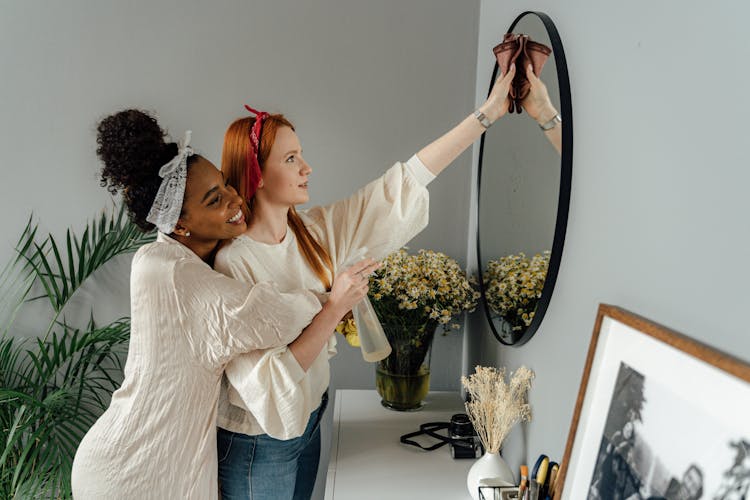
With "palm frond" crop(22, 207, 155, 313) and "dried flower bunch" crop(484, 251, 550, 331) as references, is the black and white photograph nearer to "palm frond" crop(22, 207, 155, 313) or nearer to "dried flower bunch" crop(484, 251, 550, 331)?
"dried flower bunch" crop(484, 251, 550, 331)

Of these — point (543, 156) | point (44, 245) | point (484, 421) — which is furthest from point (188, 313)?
point (44, 245)

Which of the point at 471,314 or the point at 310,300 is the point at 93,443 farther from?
the point at 471,314

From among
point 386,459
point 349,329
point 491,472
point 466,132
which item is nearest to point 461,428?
point 386,459

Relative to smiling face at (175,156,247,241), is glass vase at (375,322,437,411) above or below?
below

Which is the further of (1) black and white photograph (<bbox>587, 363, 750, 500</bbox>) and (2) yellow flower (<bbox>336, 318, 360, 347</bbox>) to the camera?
(2) yellow flower (<bbox>336, 318, 360, 347</bbox>)

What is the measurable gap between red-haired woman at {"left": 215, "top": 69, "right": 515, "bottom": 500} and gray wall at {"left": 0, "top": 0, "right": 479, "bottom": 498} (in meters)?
0.71

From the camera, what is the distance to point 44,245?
2195 mm

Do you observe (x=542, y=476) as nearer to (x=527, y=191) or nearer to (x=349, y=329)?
(x=527, y=191)

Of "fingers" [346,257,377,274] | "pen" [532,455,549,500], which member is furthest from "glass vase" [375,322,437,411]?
"pen" [532,455,549,500]

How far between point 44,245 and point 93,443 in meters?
1.05

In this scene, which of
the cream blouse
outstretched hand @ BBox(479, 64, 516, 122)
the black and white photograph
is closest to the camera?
the black and white photograph

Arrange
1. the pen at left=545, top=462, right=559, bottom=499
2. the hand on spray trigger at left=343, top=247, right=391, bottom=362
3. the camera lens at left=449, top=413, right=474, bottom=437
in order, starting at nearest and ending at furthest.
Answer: the pen at left=545, top=462, right=559, bottom=499 → the hand on spray trigger at left=343, top=247, right=391, bottom=362 → the camera lens at left=449, top=413, right=474, bottom=437

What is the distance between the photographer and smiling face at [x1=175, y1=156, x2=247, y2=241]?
52.8 inches

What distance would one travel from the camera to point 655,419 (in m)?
0.80
